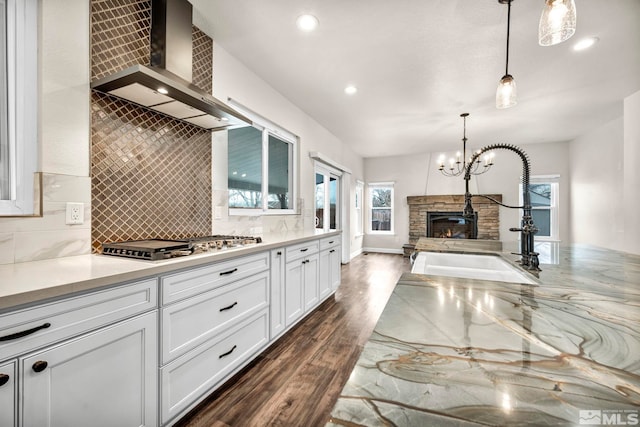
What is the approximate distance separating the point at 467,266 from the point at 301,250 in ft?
4.62

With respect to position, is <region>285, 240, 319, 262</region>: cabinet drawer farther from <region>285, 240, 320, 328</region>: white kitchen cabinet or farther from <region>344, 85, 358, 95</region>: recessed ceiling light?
<region>344, 85, 358, 95</region>: recessed ceiling light

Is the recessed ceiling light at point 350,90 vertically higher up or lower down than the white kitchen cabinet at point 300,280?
higher up

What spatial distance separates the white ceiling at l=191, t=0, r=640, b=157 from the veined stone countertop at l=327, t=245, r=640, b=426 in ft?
7.06

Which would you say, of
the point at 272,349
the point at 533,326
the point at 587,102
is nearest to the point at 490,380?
the point at 533,326

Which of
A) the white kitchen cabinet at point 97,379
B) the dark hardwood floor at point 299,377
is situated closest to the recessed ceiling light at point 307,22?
the white kitchen cabinet at point 97,379

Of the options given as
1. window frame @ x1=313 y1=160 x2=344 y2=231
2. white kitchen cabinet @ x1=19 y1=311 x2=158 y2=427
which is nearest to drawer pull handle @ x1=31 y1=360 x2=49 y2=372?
white kitchen cabinet @ x1=19 y1=311 x2=158 y2=427

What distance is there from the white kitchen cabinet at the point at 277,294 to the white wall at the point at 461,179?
5172 millimetres

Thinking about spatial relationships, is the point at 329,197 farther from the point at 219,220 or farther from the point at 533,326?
the point at 533,326

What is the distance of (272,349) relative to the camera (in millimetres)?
2273

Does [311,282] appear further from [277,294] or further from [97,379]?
[97,379]

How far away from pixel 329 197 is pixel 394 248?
2961 millimetres

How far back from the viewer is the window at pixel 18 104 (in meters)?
1.33

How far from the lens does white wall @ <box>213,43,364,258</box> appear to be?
2482 millimetres

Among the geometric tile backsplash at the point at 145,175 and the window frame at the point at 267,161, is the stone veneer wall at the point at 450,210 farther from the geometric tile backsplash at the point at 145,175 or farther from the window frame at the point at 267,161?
the geometric tile backsplash at the point at 145,175
